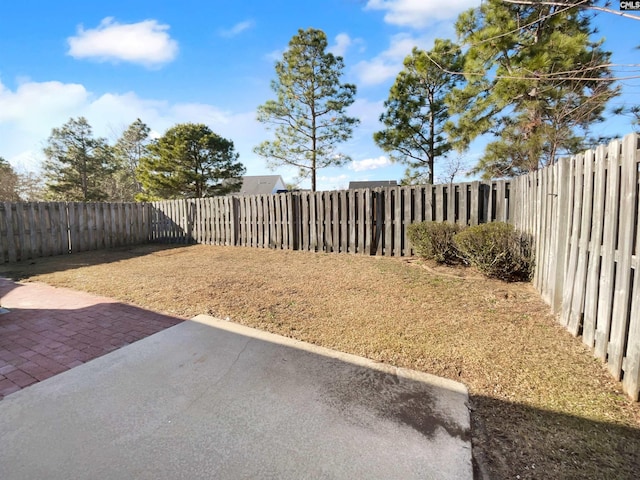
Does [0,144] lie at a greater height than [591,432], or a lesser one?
greater

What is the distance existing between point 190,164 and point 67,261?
11.0 m

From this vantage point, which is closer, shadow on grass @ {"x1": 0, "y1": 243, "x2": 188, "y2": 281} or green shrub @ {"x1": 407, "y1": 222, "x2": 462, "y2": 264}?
green shrub @ {"x1": 407, "y1": 222, "x2": 462, "y2": 264}

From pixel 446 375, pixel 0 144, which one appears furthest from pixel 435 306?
pixel 0 144

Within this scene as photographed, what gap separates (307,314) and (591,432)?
2.64 m

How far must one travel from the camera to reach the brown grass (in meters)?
1.64

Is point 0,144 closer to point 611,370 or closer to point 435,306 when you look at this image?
point 435,306

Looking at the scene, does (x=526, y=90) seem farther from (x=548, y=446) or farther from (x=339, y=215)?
(x=548, y=446)

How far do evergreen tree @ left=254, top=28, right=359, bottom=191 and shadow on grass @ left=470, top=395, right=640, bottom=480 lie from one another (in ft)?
44.2

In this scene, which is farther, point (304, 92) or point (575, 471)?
point (304, 92)

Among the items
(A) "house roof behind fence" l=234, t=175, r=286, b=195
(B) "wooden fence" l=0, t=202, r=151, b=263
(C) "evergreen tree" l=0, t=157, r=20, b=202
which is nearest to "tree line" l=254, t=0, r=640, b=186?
(B) "wooden fence" l=0, t=202, r=151, b=263

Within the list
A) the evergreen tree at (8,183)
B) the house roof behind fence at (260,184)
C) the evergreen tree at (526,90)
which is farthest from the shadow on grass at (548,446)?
the house roof behind fence at (260,184)

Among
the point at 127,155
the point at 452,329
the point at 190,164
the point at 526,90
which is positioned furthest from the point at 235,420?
the point at 127,155

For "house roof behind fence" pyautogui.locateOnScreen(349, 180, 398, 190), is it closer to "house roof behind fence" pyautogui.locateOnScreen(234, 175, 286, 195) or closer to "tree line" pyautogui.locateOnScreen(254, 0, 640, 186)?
"house roof behind fence" pyautogui.locateOnScreen(234, 175, 286, 195)

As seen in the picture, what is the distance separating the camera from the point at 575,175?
2.96 meters
